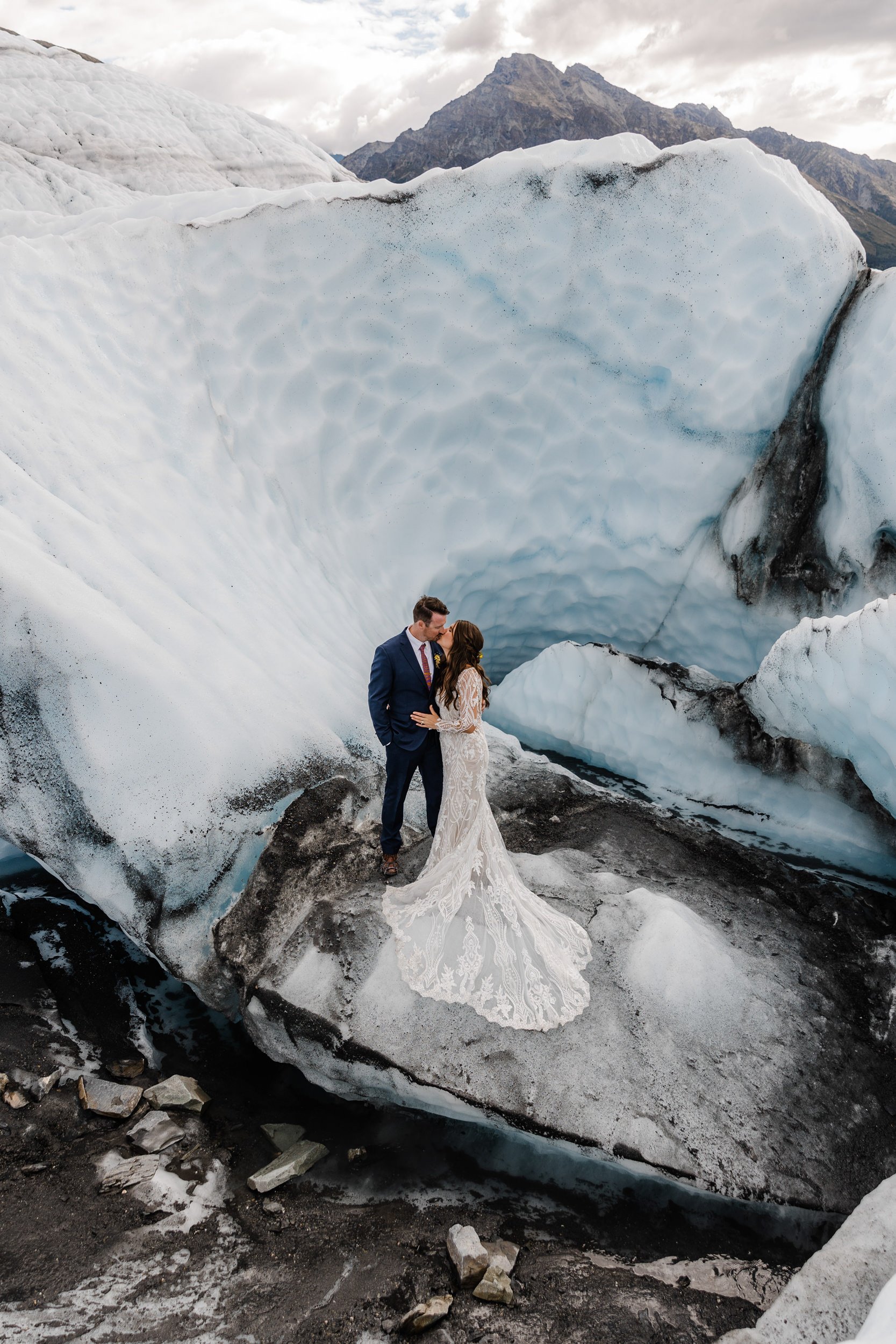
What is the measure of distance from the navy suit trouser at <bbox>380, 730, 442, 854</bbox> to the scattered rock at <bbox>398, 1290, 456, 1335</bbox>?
6.55 ft

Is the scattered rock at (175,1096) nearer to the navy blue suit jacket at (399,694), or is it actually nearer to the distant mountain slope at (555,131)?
the navy blue suit jacket at (399,694)

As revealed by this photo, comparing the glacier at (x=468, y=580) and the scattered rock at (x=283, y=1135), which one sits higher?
the glacier at (x=468, y=580)

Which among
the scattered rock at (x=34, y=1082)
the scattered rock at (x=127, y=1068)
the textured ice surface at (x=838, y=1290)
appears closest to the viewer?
the textured ice surface at (x=838, y=1290)

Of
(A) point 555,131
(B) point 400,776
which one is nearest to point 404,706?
(B) point 400,776

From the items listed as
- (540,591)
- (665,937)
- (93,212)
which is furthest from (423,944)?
(93,212)

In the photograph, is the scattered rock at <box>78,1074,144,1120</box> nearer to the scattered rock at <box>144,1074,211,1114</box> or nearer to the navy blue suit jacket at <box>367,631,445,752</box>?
the scattered rock at <box>144,1074,211,1114</box>

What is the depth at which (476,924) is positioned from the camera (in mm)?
3551

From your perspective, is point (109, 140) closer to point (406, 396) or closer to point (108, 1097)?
point (406, 396)

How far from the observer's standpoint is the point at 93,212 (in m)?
5.88

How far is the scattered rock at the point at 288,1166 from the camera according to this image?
9.84 feet

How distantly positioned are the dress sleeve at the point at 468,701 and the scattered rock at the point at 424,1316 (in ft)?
6.88

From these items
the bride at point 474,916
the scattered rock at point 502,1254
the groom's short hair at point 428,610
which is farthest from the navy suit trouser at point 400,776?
the scattered rock at point 502,1254

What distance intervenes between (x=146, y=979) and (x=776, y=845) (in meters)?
3.98

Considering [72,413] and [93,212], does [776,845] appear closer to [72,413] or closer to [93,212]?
[72,413]
